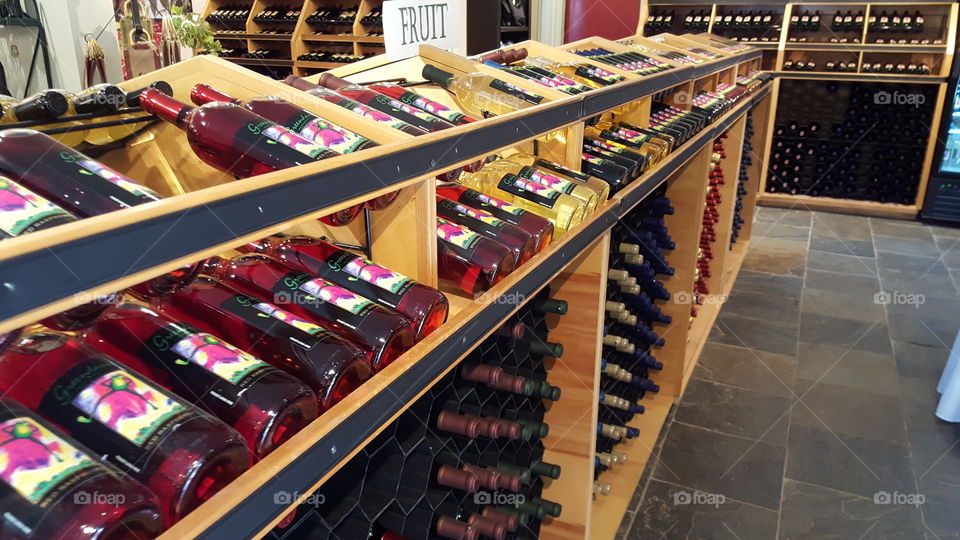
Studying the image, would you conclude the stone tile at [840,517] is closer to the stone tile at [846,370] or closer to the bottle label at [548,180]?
the stone tile at [846,370]

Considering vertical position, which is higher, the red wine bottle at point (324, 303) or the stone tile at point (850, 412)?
the red wine bottle at point (324, 303)

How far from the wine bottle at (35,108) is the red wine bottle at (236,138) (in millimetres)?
116

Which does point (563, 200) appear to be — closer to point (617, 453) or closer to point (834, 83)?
point (617, 453)

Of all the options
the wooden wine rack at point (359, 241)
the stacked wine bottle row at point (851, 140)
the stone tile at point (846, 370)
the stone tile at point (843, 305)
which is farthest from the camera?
the stacked wine bottle row at point (851, 140)

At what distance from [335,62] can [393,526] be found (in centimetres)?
645

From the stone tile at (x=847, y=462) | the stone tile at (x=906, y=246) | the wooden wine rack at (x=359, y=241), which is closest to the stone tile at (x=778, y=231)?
the stone tile at (x=906, y=246)

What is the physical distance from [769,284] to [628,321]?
3088 millimetres

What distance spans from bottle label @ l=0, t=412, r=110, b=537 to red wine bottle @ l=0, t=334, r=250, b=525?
0.16 ft

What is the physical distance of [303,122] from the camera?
1.02 metres

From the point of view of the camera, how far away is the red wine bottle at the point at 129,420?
67cm

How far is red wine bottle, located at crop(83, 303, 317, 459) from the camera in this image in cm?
78

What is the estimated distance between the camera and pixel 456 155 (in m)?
1.11

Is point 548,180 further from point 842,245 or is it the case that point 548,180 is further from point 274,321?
point 842,245

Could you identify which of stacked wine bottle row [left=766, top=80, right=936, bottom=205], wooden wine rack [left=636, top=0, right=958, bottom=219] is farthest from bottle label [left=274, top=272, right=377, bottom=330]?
stacked wine bottle row [left=766, top=80, right=936, bottom=205]
